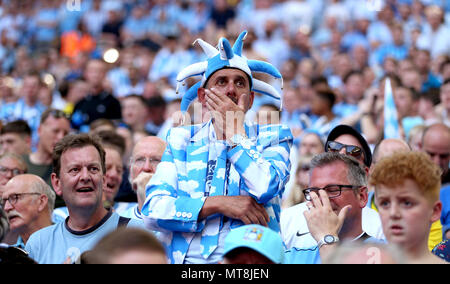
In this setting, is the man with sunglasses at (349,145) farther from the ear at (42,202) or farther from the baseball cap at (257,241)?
the ear at (42,202)

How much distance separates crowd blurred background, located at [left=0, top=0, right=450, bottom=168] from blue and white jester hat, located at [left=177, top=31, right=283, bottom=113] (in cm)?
364

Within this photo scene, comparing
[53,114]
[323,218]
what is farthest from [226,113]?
[53,114]

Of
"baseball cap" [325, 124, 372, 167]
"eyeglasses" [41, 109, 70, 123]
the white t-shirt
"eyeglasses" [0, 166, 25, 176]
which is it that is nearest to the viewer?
the white t-shirt

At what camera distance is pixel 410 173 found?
3.57 meters

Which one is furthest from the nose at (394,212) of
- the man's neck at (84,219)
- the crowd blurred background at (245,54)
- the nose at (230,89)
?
the crowd blurred background at (245,54)

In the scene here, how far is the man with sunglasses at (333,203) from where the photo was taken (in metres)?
4.26

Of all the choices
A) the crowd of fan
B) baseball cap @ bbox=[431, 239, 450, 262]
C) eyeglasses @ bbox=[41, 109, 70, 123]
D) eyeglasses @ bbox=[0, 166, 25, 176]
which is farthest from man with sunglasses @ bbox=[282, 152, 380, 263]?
eyeglasses @ bbox=[41, 109, 70, 123]

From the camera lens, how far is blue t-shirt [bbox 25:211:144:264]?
4738mm

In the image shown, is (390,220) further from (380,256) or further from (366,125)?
(366,125)

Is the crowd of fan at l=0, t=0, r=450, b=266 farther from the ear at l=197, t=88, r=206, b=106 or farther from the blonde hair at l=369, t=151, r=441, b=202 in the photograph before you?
the blonde hair at l=369, t=151, r=441, b=202

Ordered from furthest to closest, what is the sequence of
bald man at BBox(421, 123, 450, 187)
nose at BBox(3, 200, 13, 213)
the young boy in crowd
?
bald man at BBox(421, 123, 450, 187) < nose at BBox(3, 200, 13, 213) < the young boy in crowd

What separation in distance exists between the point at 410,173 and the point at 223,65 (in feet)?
4.78

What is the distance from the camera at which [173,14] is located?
18062 mm

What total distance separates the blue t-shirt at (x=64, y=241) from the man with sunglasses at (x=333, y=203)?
1.15 meters
